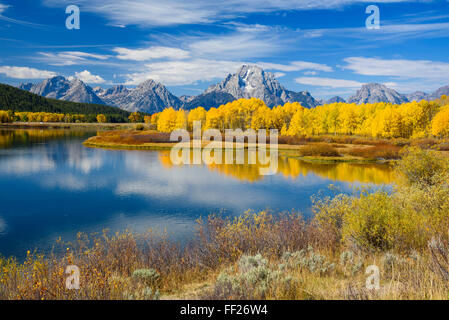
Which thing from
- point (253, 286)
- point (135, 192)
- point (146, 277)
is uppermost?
point (253, 286)

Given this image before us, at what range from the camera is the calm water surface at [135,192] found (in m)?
20.4

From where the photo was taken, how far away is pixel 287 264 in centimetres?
1052

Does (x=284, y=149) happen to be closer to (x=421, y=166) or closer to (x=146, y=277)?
(x=421, y=166)

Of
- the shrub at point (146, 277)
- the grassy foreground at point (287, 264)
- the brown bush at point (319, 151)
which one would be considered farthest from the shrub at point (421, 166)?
the brown bush at point (319, 151)

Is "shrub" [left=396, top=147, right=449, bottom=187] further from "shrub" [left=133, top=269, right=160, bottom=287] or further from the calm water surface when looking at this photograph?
"shrub" [left=133, top=269, right=160, bottom=287]

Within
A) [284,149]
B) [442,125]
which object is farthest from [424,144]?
[284,149]

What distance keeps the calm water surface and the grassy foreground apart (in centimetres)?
408

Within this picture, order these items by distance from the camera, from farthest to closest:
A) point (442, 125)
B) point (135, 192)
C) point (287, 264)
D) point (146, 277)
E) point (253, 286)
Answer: point (442, 125) < point (135, 192) < point (287, 264) < point (146, 277) < point (253, 286)

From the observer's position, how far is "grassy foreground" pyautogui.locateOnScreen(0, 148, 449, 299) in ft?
27.9

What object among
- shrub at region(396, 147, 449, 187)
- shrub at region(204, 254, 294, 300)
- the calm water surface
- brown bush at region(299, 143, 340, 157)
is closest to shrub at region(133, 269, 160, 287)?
shrub at region(204, 254, 294, 300)

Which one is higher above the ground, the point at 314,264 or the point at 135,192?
the point at 314,264

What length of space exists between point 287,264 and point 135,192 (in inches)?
875

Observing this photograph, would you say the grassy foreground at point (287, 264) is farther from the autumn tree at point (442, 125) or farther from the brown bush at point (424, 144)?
the autumn tree at point (442, 125)

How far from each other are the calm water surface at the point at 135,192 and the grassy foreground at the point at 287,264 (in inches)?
161
